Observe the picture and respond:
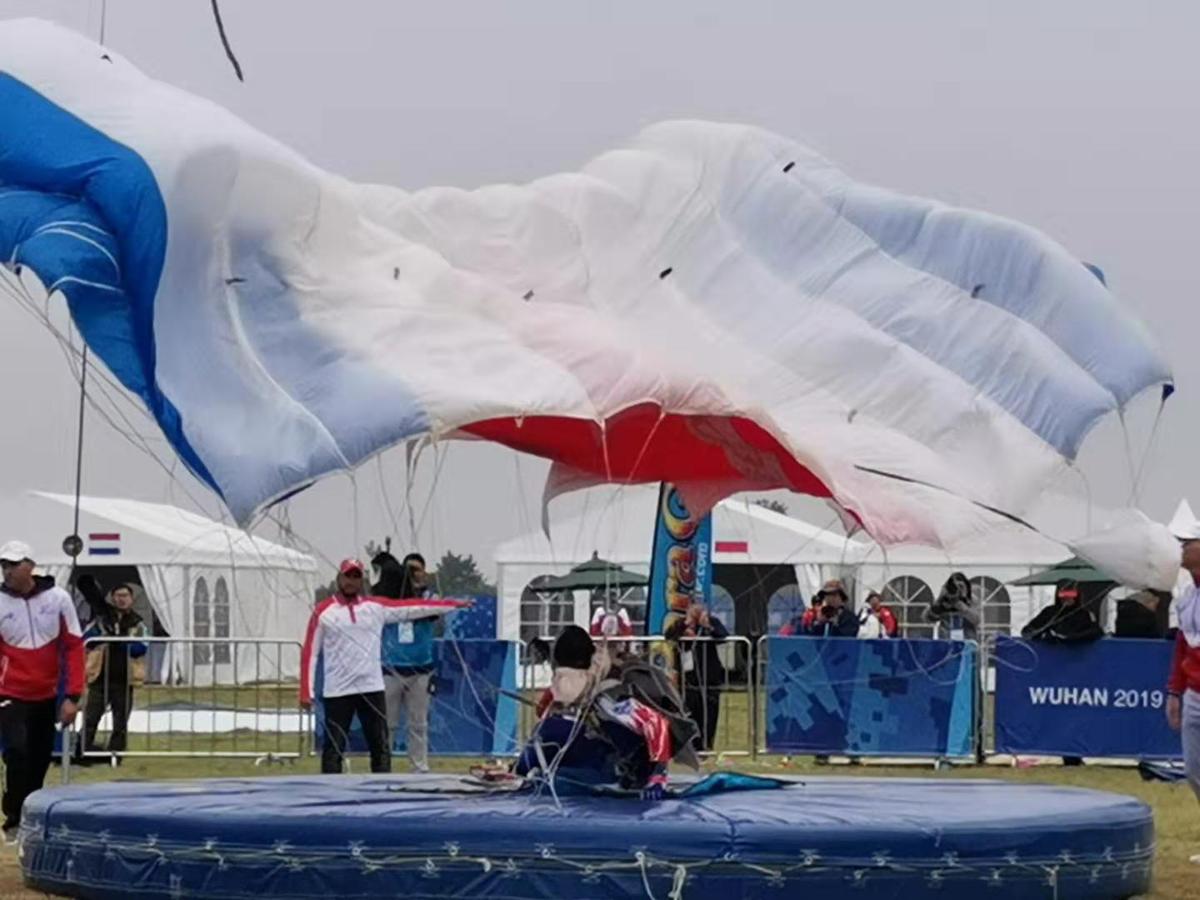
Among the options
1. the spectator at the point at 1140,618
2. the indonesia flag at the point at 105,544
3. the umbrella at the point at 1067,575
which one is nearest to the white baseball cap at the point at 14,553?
the spectator at the point at 1140,618

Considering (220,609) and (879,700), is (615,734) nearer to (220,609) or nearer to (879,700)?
(879,700)

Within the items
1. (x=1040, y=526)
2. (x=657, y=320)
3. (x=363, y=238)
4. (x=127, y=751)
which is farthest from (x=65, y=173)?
(x=127, y=751)

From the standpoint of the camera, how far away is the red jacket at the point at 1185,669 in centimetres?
1423

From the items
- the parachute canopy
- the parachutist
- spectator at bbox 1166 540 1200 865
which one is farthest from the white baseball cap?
spectator at bbox 1166 540 1200 865

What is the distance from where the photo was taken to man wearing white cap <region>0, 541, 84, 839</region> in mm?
14930

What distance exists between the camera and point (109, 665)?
72.3 ft

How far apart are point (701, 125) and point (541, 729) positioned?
3881mm

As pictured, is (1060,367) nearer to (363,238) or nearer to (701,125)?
(701,125)

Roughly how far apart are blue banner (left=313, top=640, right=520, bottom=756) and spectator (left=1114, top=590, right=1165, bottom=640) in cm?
545

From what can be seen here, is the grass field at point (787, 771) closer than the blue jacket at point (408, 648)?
Yes

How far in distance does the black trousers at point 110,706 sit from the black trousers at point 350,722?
5.03 m

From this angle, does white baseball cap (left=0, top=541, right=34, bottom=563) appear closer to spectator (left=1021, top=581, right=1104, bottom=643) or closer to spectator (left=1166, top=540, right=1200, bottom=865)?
spectator (left=1166, top=540, right=1200, bottom=865)

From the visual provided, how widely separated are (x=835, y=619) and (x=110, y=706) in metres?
6.56

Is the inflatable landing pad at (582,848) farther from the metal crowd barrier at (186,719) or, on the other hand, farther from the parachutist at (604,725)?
the metal crowd barrier at (186,719)
